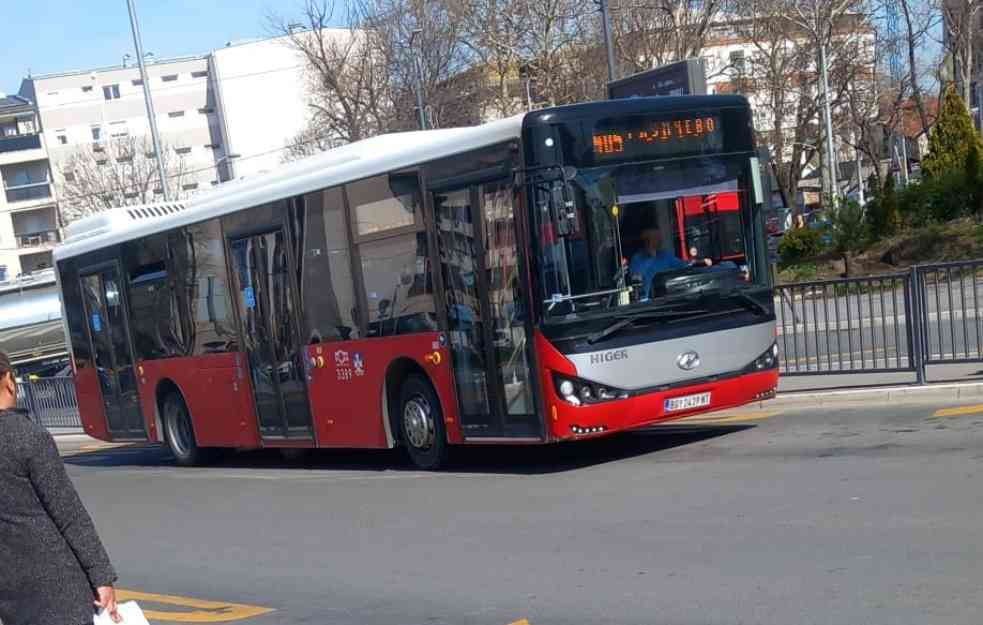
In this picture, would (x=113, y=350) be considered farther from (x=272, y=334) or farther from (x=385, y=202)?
(x=385, y=202)

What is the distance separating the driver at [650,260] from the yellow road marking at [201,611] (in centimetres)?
477

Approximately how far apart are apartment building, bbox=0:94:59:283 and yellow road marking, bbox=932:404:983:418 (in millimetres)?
73979

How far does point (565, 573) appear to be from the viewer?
8.25 m

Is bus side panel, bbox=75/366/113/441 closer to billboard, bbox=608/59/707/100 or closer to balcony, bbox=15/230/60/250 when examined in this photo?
billboard, bbox=608/59/707/100

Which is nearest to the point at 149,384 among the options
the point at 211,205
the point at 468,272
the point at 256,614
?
the point at 211,205

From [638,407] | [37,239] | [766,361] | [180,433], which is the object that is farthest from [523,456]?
[37,239]

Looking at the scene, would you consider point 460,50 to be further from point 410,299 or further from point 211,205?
point 410,299

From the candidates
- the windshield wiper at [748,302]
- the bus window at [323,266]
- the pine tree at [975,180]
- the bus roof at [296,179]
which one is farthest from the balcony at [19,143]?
the windshield wiper at [748,302]

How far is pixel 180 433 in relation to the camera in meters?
18.6

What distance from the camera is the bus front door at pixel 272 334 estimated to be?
1517 centimetres

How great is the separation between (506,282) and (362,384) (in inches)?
117

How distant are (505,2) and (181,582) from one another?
37.8m

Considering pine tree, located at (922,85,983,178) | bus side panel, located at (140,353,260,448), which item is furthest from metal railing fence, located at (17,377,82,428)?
pine tree, located at (922,85,983,178)

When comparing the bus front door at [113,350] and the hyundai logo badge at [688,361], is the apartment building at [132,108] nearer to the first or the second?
the bus front door at [113,350]
